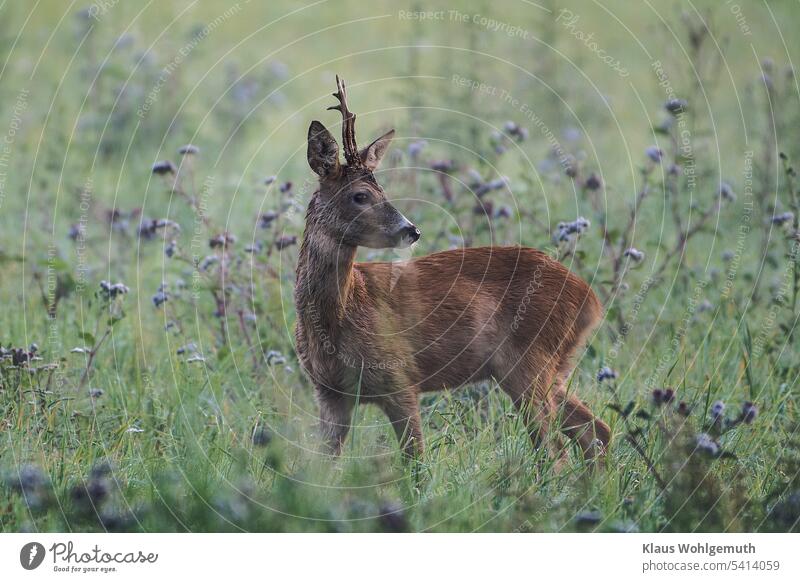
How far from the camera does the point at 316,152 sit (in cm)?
569

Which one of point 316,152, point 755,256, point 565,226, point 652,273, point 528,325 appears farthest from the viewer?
point 755,256

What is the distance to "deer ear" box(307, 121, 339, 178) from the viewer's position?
5.62 metres

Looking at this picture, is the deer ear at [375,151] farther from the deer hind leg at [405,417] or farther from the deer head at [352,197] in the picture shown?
the deer hind leg at [405,417]

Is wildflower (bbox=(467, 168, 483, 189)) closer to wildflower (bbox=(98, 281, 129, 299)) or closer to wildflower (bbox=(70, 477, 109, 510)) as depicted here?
wildflower (bbox=(98, 281, 129, 299))

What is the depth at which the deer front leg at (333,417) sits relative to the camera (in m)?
5.88

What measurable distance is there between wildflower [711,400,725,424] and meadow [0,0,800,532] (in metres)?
0.05

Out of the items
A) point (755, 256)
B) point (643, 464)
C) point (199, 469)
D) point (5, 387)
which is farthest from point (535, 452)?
point (755, 256)

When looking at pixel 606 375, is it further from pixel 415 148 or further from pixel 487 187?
pixel 415 148

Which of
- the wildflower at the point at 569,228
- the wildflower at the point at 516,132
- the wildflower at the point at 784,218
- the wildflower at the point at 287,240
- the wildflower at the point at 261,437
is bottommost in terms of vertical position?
the wildflower at the point at 261,437

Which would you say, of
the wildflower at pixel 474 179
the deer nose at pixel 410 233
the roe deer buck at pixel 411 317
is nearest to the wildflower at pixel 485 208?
the wildflower at pixel 474 179

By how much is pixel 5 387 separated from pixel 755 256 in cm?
542

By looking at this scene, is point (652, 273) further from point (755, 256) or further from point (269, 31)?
point (269, 31)

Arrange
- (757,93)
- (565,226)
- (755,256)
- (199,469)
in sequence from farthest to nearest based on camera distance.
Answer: (757,93), (755,256), (565,226), (199,469)

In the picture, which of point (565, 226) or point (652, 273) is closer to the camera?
point (565, 226)
